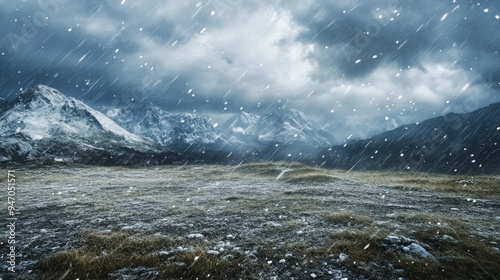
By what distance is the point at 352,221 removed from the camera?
32.0 ft

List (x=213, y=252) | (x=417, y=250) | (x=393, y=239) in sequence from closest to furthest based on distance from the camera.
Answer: (x=417, y=250)
(x=213, y=252)
(x=393, y=239)

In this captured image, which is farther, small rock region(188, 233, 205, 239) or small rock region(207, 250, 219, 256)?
small rock region(188, 233, 205, 239)

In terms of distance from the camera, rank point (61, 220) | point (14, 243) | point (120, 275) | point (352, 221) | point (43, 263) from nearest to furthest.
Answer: point (120, 275) < point (43, 263) < point (14, 243) < point (352, 221) < point (61, 220)

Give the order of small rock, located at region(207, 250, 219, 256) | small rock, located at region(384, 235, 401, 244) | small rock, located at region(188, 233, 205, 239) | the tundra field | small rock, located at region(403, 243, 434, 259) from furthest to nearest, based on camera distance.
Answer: small rock, located at region(188, 233, 205, 239) → small rock, located at region(384, 235, 401, 244) → small rock, located at region(207, 250, 219, 256) → small rock, located at region(403, 243, 434, 259) → the tundra field

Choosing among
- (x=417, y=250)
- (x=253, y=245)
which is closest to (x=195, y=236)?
(x=253, y=245)

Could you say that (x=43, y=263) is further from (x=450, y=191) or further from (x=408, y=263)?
(x=450, y=191)

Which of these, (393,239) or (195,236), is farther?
(195,236)

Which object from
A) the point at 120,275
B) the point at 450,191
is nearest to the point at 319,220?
the point at 120,275

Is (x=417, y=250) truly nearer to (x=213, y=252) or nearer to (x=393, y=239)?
(x=393, y=239)

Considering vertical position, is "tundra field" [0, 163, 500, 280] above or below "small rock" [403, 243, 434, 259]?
below

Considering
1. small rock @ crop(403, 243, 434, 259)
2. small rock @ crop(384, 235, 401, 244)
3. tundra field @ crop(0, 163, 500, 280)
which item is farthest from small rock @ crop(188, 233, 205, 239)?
small rock @ crop(403, 243, 434, 259)

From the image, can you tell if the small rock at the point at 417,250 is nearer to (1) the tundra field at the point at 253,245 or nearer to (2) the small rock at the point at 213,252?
(1) the tundra field at the point at 253,245

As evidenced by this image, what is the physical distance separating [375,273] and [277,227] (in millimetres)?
3778

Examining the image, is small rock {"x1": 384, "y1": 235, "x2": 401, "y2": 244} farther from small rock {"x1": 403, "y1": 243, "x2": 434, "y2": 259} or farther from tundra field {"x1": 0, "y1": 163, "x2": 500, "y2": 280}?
small rock {"x1": 403, "y1": 243, "x2": 434, "y2": 259}
